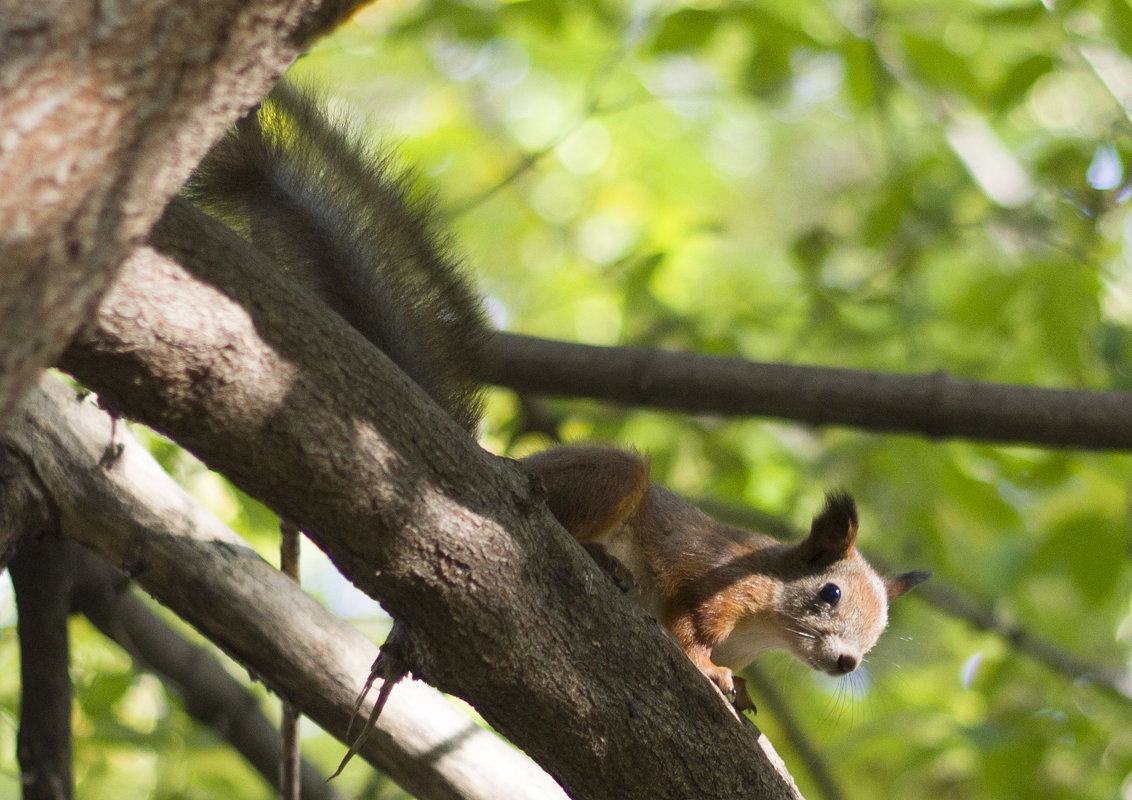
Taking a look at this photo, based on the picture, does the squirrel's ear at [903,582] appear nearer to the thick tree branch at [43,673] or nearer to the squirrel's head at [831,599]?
the squirrel's head at [831,599]

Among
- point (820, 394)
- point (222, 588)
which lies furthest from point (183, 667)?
point (820, 394)

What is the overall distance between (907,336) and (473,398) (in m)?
2.72

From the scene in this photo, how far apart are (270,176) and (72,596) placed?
6.42 ft

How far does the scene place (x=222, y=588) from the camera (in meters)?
2.60

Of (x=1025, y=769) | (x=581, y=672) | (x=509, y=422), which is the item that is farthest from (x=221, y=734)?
(x=1025, y=769)

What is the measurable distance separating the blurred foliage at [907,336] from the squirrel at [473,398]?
0.23 meters

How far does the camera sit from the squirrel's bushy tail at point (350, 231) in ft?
8.14

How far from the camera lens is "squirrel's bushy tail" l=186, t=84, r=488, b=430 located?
2482mm

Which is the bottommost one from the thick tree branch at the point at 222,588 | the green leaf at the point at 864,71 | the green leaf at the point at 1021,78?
the green leaf at the point at 1021,78

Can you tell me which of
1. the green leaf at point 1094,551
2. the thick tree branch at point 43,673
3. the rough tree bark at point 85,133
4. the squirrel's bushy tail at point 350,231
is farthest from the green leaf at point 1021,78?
the thick tree branch at point 43,673

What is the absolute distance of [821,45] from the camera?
4.11 metres

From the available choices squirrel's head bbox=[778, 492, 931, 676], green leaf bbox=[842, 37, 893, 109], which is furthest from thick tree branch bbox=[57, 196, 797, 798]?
green leaf bbox=[842, 37, 893, 109]

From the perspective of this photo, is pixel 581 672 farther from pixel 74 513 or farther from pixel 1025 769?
pixel 1025 769

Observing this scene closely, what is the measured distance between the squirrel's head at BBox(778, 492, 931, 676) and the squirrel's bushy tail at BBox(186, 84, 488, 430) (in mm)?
1261
